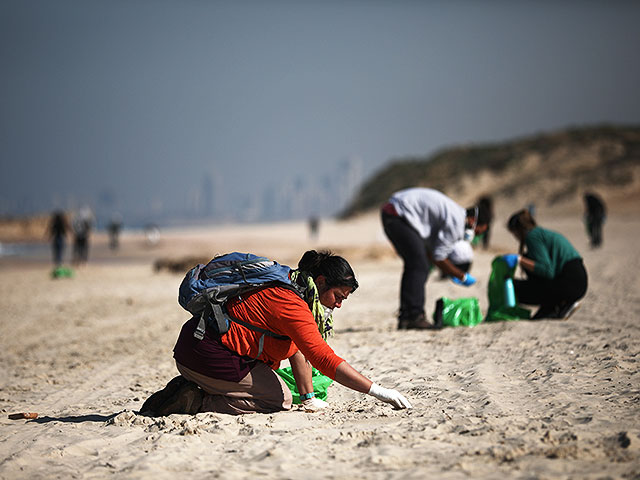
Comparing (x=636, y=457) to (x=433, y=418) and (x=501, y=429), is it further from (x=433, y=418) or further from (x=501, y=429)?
(x=433, y=418)

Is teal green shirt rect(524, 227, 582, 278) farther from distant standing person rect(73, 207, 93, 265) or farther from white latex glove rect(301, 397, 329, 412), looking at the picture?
distant standing person rect(73, 207, 93, 265)

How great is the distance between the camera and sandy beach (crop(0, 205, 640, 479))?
132 inches

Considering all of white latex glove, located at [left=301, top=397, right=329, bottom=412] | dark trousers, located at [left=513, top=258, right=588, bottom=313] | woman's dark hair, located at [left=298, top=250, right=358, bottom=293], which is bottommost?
white latex glove, located at [left=301, top=397, right=329, bottom=412]

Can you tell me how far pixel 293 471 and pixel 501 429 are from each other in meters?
1.23

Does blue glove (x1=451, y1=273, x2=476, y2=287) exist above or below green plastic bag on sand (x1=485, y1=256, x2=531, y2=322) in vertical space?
above

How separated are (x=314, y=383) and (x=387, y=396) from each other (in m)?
0.84

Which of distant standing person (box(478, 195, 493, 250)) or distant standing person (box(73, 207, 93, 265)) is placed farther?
distant standing person (box(73, 207, 93, 265))

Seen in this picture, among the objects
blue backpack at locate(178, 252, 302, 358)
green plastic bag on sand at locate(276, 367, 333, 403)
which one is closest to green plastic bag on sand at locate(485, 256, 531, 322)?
green plastic bag on sand at locate(276, 367, 333, 403)

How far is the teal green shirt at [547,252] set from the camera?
6809mm

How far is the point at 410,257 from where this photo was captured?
6898mm

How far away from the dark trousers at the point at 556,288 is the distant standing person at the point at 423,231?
0.76 meters

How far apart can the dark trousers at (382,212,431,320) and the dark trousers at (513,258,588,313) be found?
1.09 metres

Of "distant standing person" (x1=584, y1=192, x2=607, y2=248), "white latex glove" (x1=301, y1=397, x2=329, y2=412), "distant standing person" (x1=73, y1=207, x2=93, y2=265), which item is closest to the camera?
"white latex glove" (x1=301, y1=397, x2=329, y2=412)

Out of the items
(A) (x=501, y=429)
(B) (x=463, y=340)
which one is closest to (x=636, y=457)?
(A) (x=501, y=429)
